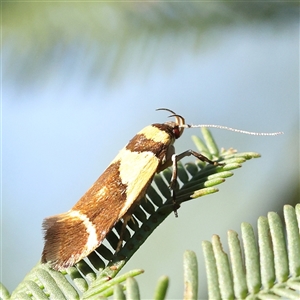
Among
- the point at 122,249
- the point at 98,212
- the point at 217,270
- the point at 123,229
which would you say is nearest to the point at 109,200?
the point at 98,212

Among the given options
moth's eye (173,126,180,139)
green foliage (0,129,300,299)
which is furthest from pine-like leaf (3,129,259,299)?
moth's eye (173,126,180,139)

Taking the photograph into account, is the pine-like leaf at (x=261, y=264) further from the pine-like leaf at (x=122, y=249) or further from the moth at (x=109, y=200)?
the moth at (x=109, y=200)

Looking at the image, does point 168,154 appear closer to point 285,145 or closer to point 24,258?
point 285,145

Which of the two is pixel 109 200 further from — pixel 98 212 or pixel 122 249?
pixel 122 249

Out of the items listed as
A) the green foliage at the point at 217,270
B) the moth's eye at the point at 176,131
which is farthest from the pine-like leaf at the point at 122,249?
the moth's eye at the point at 176,131

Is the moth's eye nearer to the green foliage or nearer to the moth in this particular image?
the moth
